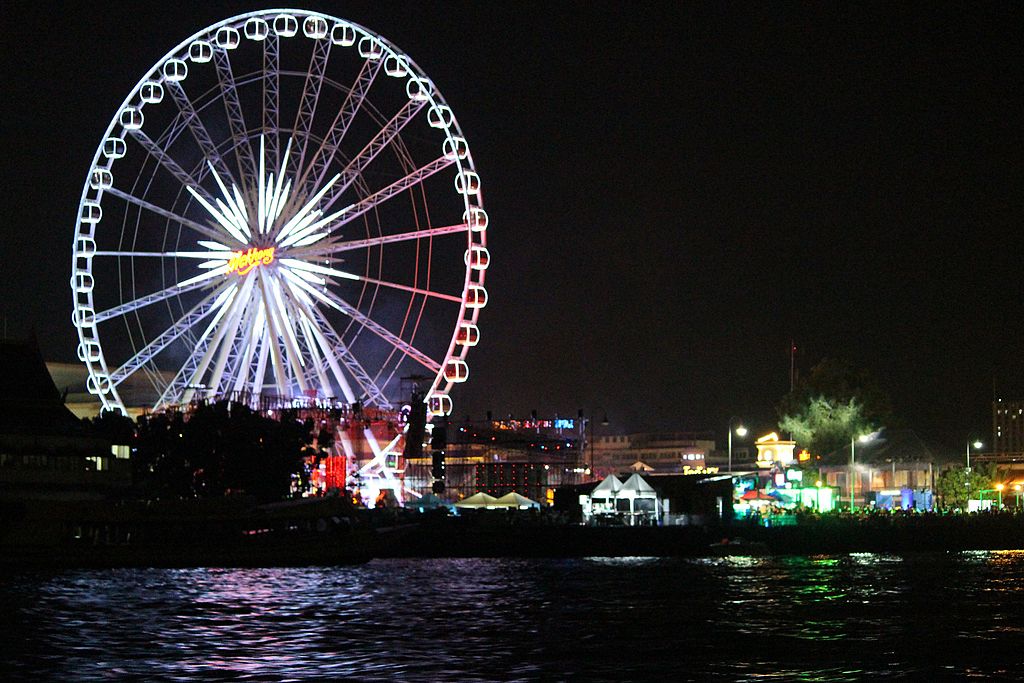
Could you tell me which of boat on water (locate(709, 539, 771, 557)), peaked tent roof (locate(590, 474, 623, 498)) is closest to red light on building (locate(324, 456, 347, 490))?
peaked tent roof (locate(590, 474, 623, 498))

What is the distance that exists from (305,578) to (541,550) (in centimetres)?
2039

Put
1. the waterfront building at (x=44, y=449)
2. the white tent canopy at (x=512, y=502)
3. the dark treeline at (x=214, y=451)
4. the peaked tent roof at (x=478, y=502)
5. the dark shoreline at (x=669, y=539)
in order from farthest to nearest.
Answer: the white tent canopy at (x=512, y=502) < the peaked tent roof at (x=478, y=502) < the dark treeline at (x=214, y=451) < the dark shoreline at (x=669, y=539) < the waterfront building at (x=44, y=449)

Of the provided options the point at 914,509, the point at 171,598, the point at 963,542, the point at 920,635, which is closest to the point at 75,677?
the point at 171,598

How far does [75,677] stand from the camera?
1409 inches

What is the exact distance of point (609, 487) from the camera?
93062mm

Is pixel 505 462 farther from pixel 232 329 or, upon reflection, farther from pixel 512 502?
pixel 232 329

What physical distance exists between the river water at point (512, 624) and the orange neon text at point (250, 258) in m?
16.0

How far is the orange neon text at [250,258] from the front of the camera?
7775 centimetres

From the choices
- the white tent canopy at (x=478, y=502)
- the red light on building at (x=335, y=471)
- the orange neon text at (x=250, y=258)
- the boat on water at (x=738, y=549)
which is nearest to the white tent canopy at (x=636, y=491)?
the boat on water at (x=738, y=549)

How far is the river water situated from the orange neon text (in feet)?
52.3

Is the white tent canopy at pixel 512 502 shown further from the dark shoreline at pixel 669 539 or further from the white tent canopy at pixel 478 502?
the dark shoreline at pixel 669 539

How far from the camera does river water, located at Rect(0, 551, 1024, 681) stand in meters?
37.4

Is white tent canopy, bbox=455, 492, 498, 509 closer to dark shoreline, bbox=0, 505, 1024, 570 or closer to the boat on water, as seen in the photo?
dark shoreline, bbox=0, 505, 1024, 570

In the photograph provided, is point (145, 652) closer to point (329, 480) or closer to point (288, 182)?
point (288, 182)
